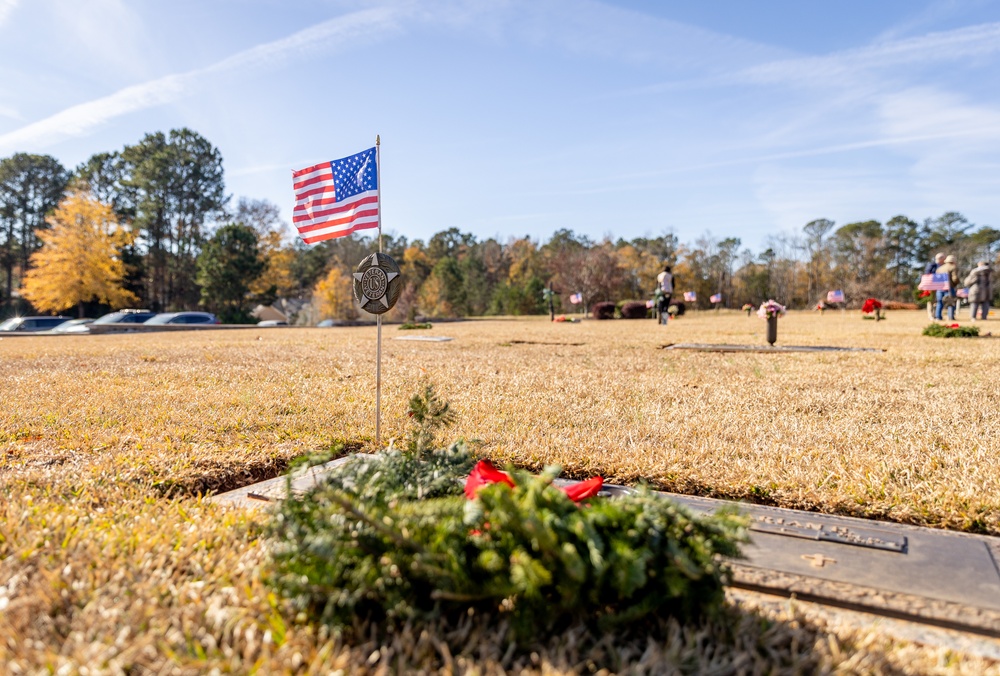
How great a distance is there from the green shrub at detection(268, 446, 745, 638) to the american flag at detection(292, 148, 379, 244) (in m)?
2.76

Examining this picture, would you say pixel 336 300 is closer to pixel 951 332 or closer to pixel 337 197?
pixel 951 332

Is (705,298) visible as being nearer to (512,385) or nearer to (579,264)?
(579,264)

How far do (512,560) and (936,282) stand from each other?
1893 cm

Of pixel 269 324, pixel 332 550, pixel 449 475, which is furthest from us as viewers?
pixel 269 324

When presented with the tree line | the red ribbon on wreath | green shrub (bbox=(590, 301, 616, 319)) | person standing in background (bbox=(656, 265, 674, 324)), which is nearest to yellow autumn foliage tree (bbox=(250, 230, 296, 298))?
the tree line

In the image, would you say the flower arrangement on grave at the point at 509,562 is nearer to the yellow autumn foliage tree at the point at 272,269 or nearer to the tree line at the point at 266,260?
the tree line at the point at 266,260

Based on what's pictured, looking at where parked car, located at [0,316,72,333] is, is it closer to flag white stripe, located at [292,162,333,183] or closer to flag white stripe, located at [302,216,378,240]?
flag white stripe, located at [292,162,333,183]

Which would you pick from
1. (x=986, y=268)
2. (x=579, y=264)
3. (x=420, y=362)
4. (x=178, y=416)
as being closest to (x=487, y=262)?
(x=579, y=264)

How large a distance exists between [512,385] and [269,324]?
28.0 meters

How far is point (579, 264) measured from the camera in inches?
1855

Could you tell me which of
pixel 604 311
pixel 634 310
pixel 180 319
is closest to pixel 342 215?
pixel 180 319

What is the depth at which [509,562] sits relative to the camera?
1.56 m

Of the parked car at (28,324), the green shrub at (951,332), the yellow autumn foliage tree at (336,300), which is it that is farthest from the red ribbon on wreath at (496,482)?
the yellow autumn foliage tree at (336,300)

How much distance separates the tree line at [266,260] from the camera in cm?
3281
